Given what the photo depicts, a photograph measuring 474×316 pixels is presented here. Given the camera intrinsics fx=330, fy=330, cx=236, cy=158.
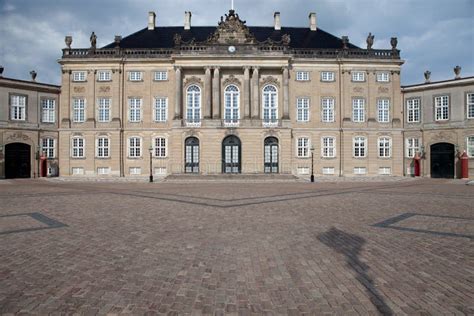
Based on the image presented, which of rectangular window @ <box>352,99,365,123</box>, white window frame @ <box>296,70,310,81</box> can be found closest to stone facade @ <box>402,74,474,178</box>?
rectangular window @ <box>352,99,365,123</box>

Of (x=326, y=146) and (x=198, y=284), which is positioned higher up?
(x=326, y=146)

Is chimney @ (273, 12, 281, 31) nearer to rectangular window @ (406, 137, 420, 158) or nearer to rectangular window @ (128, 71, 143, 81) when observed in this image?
rectangular window @ (128, 71, 143, 81)

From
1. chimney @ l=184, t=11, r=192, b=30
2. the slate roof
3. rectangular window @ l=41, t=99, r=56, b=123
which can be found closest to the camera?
rectangular window @ l=41, t=99, r=56, b=123

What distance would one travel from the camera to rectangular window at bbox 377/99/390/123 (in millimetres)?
38375

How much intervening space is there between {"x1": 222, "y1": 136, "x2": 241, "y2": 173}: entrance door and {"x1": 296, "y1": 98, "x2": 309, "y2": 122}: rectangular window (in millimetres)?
7858

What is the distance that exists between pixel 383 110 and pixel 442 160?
8.25 meters

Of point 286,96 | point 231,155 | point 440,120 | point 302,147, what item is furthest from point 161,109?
point 440,120

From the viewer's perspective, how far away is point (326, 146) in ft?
124

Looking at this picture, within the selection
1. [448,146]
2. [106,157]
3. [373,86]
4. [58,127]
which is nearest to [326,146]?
[373,86]

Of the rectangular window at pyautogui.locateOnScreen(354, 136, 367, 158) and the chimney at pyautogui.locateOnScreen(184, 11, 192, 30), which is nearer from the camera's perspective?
the rectangular window at pyautogui.locateOnScreen(354, 136, 367, 158)

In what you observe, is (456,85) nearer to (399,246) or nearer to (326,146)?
(326,146)

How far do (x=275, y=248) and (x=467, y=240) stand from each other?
424 cm

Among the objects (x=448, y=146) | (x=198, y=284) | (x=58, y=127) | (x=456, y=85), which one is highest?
(x=456, y=85)

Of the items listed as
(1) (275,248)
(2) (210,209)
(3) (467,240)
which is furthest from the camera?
(2) (210,209)
